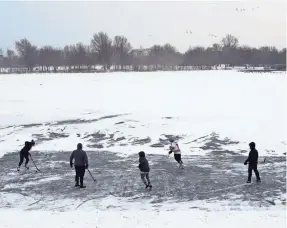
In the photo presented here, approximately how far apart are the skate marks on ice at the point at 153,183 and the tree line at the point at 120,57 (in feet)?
279

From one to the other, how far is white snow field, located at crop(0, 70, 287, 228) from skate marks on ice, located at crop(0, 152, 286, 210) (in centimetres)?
11

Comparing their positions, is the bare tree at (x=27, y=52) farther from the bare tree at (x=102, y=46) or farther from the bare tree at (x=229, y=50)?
the bare tree at (x=229, y=50)

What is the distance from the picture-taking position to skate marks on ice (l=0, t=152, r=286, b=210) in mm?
12695

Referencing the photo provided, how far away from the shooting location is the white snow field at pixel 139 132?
11.1 metres

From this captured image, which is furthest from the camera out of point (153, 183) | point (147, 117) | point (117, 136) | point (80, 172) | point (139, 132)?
point (147, 117)

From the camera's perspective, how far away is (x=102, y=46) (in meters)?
124

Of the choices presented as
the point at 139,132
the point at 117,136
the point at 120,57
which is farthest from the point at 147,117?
the point at 120,57

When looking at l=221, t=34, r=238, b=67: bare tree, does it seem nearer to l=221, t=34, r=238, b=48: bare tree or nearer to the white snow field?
l=221, t=34, r=238, b=48: bare tree

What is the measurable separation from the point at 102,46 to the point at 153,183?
112938mm

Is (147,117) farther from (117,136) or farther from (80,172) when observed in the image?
(80,172)

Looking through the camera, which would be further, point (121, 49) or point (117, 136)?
point (121, 49)

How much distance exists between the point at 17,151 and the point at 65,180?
6.54 metres

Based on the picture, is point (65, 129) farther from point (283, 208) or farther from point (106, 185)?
point (283, 208)

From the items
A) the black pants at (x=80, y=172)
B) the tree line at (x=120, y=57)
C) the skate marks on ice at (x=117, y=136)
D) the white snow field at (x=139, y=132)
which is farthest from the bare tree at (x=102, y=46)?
the black pants at (x=80, y=172)
